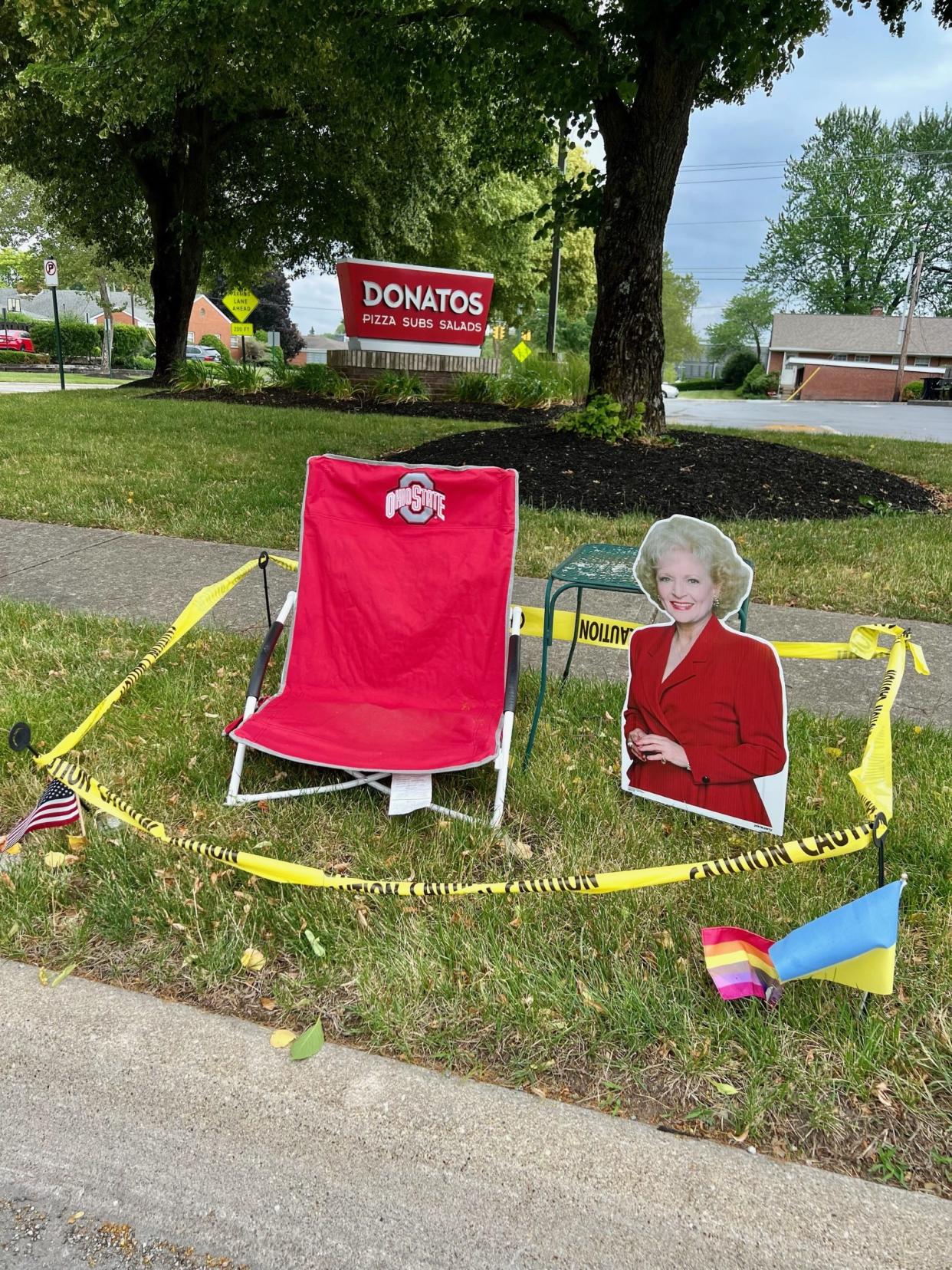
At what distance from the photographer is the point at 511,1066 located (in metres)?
1.97

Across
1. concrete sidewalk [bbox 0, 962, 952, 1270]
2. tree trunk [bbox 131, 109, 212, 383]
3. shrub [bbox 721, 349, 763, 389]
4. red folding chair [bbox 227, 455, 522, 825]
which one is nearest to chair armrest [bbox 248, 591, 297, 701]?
red folding chair [bbox 227, 455, 522, 825]

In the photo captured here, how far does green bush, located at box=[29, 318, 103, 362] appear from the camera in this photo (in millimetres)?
45741

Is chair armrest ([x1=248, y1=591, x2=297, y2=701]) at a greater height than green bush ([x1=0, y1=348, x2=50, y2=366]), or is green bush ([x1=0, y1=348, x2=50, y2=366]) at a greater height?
green bush ([x1=0, y1=348, x2=50, y2=366])

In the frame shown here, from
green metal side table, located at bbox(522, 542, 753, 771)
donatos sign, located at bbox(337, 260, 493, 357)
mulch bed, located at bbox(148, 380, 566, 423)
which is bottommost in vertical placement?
green metal side table, located at bbox(522, 542, 753, 771)

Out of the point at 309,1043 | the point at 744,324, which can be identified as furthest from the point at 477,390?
the point at 744,324

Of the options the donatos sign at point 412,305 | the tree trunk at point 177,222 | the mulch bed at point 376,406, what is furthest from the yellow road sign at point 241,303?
the mulch bed at point 376,406

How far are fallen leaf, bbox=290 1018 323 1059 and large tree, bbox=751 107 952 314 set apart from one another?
7839 centimetres

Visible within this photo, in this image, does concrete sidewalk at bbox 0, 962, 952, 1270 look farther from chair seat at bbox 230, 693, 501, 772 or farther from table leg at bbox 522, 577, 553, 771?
table leg at bbox 522, 577, 553, 771

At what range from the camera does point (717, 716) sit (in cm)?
281

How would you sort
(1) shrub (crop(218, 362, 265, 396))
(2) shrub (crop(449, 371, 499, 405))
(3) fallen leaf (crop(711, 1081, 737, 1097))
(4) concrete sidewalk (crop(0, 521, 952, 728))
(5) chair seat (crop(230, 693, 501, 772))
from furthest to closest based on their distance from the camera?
(2) shrub (crop(449, 371, 499, 405))
(1) shrub (crop(218, 362, 265, 396))
(4) concrete sidewalk (crop(0, 521, 952, 728))
(5) chair seat (crop(230, 693, 501, 772))
(3) fallen leaf (crop(711, 1081, 737, 1097))

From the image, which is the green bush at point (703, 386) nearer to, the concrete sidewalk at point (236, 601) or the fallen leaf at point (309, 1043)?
the concrete sidewalk at point (236, 601)

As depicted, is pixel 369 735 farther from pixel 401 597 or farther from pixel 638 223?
pixel 638 223

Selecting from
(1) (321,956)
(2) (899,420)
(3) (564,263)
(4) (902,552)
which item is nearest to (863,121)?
(3) (564,263)

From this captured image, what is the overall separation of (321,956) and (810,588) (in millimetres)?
4025
